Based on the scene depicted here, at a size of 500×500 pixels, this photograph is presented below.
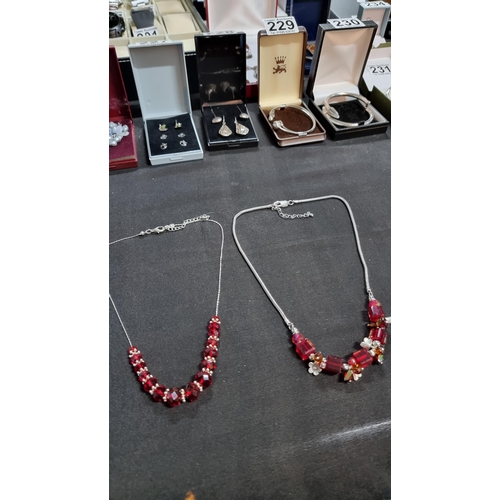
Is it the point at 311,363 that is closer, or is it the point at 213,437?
the point at 213,437

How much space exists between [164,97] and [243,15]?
88cm

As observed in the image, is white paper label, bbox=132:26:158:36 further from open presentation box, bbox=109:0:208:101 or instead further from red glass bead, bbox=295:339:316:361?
red glass bead, bbox=295:339:316:361

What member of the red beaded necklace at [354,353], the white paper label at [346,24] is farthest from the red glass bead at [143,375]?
the white paper label at [346,24]

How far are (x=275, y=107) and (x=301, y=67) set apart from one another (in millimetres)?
233

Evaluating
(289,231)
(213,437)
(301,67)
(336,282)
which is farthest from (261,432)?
(301,67)

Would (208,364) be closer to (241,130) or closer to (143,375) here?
(143,375)

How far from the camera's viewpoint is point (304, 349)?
1194mm

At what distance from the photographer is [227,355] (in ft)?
4.03

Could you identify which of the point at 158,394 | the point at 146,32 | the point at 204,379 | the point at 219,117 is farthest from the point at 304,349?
the point at 146,32

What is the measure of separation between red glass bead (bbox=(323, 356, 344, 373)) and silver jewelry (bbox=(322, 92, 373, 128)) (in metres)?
1.22

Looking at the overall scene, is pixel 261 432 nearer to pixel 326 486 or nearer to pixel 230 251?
pixel 326 486

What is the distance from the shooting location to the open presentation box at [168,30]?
6.53 feet

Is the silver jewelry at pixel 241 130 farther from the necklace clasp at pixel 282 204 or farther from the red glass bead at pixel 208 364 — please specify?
the red glass bead at pixel 208 364

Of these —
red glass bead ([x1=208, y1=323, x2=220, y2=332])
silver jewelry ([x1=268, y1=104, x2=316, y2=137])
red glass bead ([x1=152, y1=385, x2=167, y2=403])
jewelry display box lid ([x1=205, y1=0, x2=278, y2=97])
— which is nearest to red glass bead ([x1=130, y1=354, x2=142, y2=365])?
red glass bead ([x1=152, y1=385, x2=167, y2=403])
